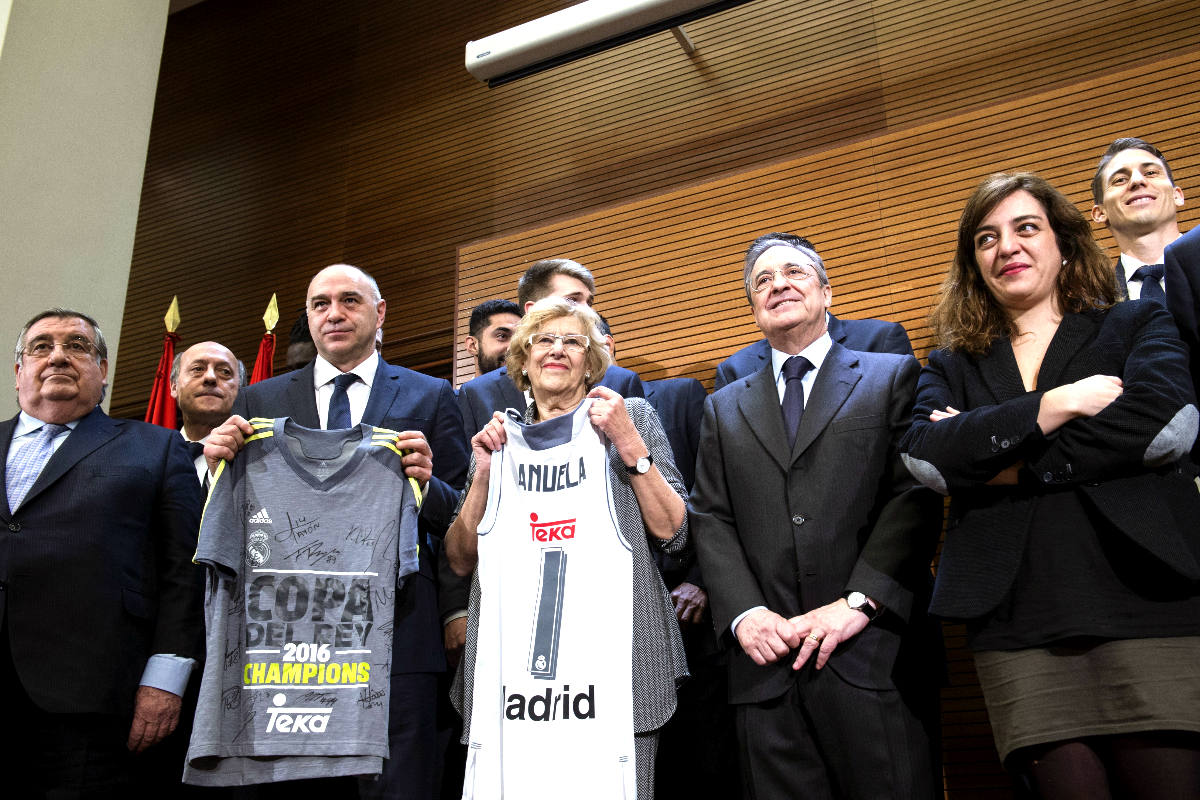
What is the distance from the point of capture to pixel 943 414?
208 centimetres

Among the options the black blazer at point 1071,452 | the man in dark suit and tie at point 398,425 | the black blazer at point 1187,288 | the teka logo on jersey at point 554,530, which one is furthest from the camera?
the man in dark suit and tie at point 398,425

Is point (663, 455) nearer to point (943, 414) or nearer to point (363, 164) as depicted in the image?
point (943, 414)

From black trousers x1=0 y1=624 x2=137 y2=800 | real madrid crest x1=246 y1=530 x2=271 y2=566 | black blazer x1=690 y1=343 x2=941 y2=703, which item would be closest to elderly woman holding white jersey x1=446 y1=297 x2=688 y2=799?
black blazer x1=690 y1=343 x2=941 y2=703

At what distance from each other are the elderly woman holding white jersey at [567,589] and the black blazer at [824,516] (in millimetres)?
125

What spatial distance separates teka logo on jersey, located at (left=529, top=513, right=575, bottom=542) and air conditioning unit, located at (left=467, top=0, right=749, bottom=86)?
3.26 meters

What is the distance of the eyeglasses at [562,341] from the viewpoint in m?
2.52

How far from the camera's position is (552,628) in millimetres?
2174

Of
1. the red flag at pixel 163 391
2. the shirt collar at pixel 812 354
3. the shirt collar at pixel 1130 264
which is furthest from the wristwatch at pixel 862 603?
the red flag at pixel 163 391

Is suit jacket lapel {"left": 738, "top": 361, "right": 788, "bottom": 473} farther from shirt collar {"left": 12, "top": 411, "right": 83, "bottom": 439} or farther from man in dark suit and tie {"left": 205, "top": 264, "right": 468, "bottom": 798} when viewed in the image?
shirt collar {"left": 12, "top": 411, "right": 83, "bottom": 439}

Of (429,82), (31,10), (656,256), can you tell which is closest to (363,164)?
(429,82)

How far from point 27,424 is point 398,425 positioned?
1.07 metres

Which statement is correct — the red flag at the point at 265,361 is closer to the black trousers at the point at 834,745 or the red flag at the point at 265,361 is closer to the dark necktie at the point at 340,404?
the dark necktie at the point at 340,404

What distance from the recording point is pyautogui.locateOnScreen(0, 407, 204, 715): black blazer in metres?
2.46

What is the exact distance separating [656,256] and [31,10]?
284cm
